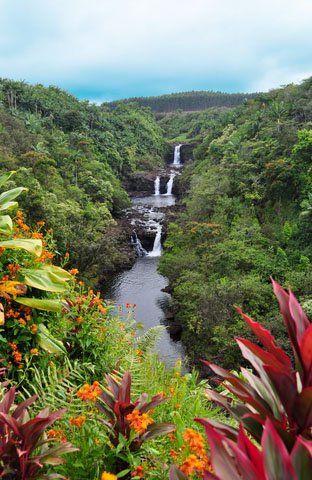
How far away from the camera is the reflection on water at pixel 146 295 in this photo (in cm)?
1183

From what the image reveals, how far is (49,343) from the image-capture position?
2.75m

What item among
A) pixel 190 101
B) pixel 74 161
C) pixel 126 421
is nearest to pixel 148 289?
pixel 74 161

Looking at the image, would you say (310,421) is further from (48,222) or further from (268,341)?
(48,222)

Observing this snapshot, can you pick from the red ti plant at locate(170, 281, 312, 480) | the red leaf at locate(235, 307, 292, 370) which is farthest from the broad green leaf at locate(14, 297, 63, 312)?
the red leaf at locate(235, 307, 292, 370)

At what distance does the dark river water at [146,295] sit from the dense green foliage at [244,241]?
2.27ft

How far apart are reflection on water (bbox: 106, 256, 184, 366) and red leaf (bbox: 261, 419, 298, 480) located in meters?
10.2

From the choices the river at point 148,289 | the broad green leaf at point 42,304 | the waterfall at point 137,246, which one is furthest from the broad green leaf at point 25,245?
the waterfall at point 137,246

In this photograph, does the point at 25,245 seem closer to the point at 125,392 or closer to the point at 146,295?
the point at 125,392

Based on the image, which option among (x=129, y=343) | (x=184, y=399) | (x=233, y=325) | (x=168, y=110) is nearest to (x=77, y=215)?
(x=233, y=325)

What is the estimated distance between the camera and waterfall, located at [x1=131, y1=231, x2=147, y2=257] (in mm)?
19422

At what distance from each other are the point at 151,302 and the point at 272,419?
13.2 meters

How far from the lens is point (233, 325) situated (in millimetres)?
10125

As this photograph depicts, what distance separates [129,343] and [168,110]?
8979 cm

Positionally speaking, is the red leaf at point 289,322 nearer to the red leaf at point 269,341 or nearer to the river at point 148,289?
the red leaf at point 269,341
